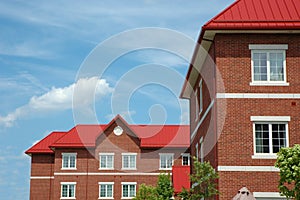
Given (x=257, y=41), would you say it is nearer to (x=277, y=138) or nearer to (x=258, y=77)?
(x=258, y=77)

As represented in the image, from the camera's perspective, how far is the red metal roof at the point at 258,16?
66.4ft

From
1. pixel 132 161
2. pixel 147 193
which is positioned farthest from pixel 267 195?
pixel 132 161

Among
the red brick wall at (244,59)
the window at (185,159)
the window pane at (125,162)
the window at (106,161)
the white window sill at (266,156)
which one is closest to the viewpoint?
the white window sill at (266,156)

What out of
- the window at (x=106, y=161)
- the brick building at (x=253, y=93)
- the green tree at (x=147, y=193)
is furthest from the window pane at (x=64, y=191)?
the brick building at (x=253, y=93)

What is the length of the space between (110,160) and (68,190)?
211 inches

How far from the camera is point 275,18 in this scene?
67.7 ft

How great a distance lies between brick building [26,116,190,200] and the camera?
5322 centimetres

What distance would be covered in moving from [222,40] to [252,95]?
8.39 ft

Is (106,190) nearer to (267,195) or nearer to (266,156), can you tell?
(266,156)

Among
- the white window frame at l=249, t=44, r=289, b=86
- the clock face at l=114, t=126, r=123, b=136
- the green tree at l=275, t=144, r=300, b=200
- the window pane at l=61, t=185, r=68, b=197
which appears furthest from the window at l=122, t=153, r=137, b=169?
the green tree at l=275, t=144, r=300, b=200

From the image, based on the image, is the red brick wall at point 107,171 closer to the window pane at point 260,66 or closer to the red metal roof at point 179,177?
the red metal roof at point 179,177

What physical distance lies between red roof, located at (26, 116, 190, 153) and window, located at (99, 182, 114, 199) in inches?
171

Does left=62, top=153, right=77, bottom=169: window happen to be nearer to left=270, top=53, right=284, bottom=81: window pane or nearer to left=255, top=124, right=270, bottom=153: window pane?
left=255, top=124, right=270, bottom=153: window pane

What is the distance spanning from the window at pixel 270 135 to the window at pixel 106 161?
115 ft
